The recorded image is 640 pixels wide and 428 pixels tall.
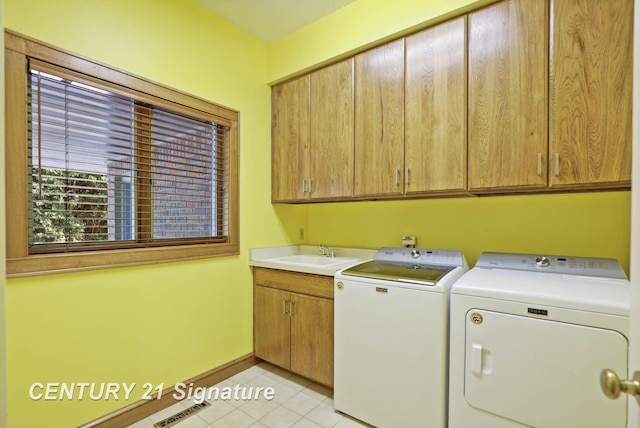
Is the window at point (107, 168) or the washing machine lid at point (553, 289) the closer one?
the washing machine lid at point (553, 289)

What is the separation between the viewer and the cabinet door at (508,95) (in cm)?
158

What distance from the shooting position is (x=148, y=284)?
74.5 inches

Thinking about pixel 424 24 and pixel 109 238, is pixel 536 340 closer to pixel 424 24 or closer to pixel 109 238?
pixel 424 24

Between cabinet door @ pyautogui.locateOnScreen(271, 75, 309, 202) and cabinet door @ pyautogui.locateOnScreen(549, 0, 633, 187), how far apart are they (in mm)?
1580

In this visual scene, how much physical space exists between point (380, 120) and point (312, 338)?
1545 millimetres

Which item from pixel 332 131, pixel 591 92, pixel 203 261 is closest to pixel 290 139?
pixel 332 131

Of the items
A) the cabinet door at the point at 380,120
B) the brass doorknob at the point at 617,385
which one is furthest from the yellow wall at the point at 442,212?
the brass doorknob at the point at 617,385

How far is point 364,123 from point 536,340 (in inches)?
61.3

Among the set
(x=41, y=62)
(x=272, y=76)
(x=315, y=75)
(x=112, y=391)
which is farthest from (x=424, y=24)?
(x=112, y=391)

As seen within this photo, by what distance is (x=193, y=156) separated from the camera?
2.19 m

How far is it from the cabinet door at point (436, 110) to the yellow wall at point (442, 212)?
0.48ft

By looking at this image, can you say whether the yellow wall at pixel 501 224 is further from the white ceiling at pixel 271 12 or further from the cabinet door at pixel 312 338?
the white ceiling at pixel 271 12

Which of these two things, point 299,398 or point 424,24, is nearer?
point 424,24

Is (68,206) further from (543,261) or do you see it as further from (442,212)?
(543,261)
